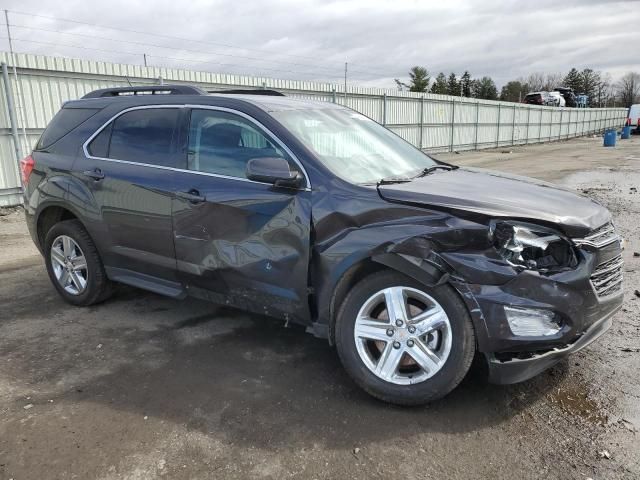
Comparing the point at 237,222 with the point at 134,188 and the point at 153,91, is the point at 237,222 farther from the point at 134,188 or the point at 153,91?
the point at 153,91

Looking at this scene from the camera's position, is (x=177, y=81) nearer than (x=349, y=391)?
No

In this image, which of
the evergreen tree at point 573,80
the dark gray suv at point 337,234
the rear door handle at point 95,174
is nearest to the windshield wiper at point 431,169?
the dark gray suv at point 337,234

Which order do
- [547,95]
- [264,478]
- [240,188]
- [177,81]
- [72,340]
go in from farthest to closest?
[547,95]
[177,81]
[72,340]
[240,188]
[264,478]

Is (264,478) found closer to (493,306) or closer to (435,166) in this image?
(493,306)

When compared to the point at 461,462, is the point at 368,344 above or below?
above

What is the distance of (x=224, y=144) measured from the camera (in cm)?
378

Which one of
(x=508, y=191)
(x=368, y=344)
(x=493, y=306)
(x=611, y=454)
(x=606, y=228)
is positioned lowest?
(x=611, y=454)

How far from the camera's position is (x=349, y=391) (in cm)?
329

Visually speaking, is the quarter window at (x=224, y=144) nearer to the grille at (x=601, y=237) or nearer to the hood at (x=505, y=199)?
the hood at (x=505, y=199)

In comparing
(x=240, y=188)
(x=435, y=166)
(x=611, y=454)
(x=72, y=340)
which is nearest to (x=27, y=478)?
(x=72, y=340)

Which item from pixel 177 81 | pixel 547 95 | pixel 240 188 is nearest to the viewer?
pixel 240 188

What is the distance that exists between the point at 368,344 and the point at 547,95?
5267cm

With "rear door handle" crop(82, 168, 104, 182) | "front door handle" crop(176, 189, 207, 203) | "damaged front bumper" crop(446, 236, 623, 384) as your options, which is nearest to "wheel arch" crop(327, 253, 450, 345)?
"damaged front bumper" crop(446, 236, 623, 384)

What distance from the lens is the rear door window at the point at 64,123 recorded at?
471cm
